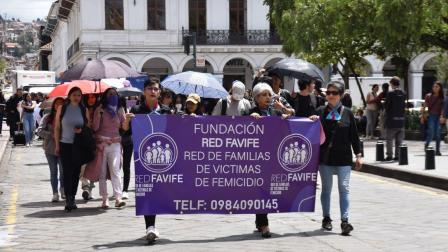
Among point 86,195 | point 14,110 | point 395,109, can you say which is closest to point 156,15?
point 14,110

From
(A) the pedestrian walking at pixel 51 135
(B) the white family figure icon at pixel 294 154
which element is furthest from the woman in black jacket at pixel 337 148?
(A) the pedestrian walking at pixel 51 135

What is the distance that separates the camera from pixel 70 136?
1183 centimetres

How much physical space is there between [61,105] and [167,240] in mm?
3809

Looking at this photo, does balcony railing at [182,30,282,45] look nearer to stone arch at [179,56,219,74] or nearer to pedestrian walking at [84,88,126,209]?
stone arch at [179,56,219,74]

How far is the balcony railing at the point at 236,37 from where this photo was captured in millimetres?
52312

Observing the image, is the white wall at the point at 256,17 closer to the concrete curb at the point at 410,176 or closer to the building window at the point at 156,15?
the building window at the point at 156,15

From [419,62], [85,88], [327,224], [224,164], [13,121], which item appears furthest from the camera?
[419,62]

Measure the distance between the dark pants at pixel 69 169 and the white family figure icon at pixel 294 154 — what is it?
3.61m

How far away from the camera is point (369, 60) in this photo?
52.2 metres

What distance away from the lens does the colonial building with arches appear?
51156 mm

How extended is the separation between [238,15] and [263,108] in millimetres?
44568

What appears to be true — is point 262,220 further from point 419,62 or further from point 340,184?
point 419,62

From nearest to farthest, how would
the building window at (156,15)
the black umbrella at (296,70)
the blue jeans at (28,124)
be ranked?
the black umbrella at (296,70) < the blue jeans at (28,124) < the building window at (156,15)

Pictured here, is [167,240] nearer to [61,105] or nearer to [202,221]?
[202,221]
